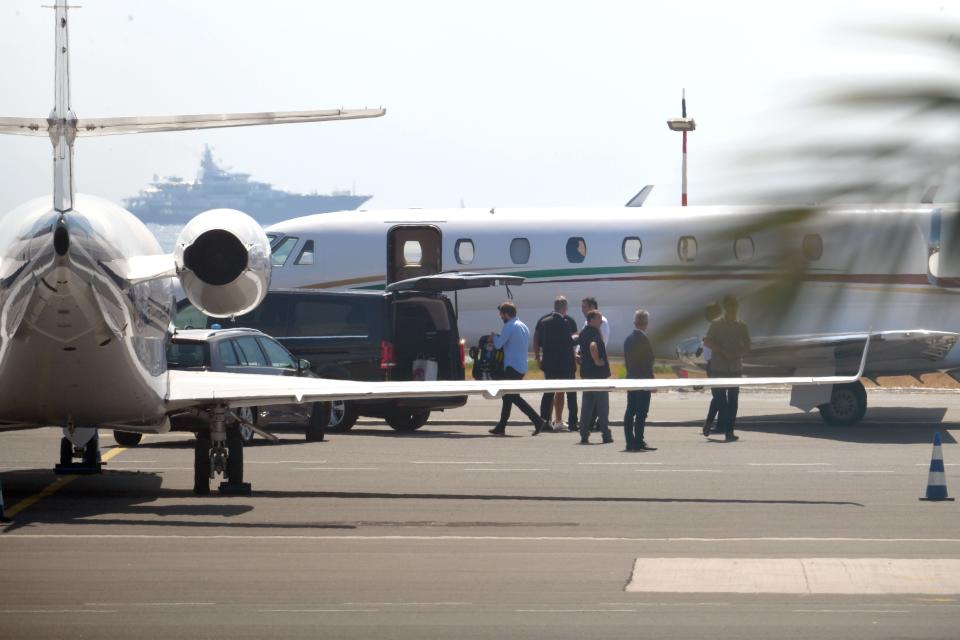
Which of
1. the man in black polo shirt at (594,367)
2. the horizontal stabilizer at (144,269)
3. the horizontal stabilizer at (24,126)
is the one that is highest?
the horizontal stabilizer at (24,126)

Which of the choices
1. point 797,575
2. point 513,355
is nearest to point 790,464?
point 513,355

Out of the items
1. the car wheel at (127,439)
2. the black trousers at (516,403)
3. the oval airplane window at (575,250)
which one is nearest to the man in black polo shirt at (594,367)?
the black trousers at (516,403)

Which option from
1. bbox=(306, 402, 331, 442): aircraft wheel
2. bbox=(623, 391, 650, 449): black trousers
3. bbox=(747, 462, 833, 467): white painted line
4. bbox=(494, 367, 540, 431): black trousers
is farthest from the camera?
bbox=(494, 367, 540, 431): black trousers

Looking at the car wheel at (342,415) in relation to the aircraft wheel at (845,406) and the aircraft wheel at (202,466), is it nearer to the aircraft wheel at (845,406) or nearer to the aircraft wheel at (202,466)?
the aircraft wheel at (845,406)

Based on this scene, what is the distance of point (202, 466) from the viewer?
13.6 meters

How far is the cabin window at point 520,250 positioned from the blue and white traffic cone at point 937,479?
40.7 feet

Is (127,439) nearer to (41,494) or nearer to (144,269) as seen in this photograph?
(41,494)

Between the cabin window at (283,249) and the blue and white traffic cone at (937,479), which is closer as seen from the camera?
the blue and white traffic cone at (937,479)

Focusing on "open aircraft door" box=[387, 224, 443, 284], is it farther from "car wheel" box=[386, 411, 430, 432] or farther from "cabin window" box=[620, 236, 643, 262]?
"cabin window" box=[620, 236, 643, 262]

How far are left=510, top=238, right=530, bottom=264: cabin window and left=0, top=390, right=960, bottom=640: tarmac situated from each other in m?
6.63

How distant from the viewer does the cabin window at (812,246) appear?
53.8 inches

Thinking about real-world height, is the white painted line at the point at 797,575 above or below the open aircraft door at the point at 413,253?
below

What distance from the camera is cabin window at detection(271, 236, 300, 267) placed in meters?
25.5

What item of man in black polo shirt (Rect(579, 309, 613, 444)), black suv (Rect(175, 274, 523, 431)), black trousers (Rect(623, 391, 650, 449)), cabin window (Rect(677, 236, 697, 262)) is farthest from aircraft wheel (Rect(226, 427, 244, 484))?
cabin window (Rect(677, 236, 697, 262))
